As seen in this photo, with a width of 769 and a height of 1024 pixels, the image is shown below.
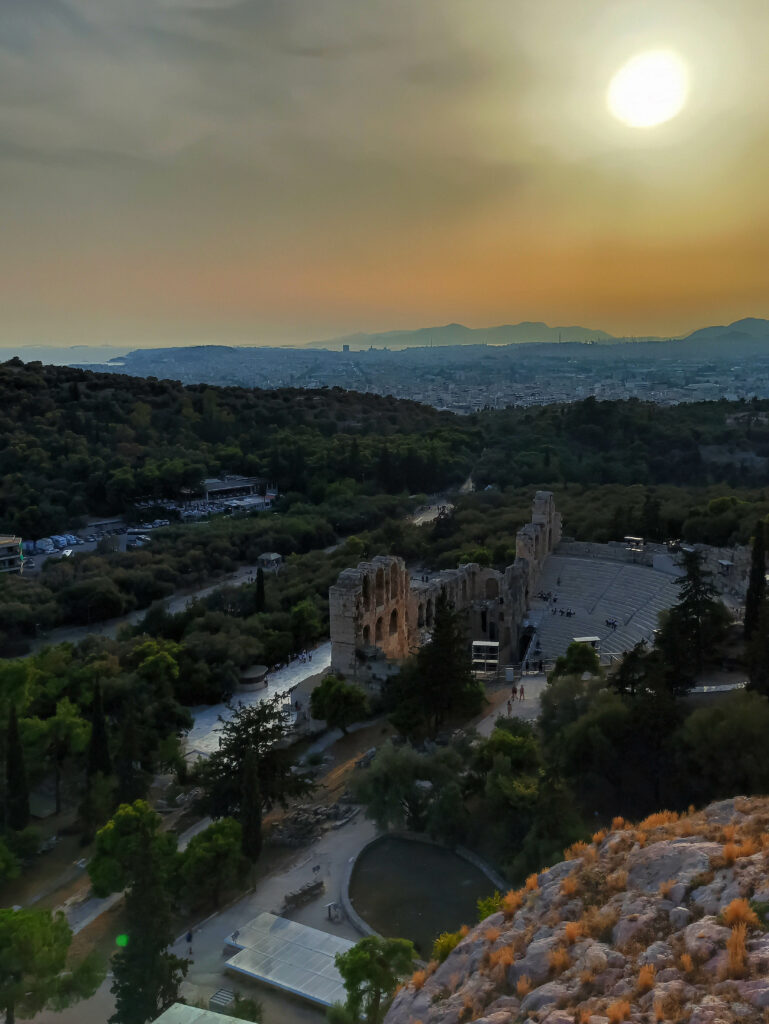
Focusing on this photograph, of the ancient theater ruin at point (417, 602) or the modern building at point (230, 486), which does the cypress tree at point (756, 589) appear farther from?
the modern building at point (230, 486)

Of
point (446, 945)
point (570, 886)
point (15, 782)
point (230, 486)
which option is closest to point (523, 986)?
point (570, 886)

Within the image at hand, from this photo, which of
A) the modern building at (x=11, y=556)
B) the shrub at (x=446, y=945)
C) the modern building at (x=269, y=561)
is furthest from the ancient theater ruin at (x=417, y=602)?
the modern building at (x=11, y=556)

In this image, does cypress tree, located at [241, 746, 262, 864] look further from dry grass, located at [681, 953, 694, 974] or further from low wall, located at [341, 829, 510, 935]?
dry grass, located at [681, 953, 694, 974]

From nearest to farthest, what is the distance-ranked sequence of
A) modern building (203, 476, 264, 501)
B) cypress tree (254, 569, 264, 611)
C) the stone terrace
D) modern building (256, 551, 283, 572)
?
the stone terrace, cypress tree (254, 569, 264, 611), modern building (256, 551, 283, 572), modern building (203, 476, 264, 501)

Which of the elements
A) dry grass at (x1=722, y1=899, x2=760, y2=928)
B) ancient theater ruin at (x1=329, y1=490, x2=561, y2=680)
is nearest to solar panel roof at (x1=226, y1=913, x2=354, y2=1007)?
dry grass at (x1=722, y1=899, x2=760, y2=928)

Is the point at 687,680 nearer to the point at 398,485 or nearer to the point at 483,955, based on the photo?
the point at 483,955

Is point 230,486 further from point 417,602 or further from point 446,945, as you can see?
point 446,945
